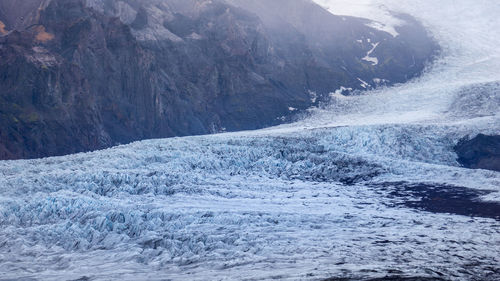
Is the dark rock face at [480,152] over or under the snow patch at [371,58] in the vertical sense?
under

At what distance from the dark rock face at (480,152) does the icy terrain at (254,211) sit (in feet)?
1.49

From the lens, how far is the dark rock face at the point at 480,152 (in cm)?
2142

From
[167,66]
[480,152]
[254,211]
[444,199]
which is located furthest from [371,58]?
[254,211]

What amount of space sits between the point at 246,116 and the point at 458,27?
25.8 metres

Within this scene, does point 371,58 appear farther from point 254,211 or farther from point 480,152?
point 254,211

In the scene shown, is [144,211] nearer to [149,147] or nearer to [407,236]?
[407,236]

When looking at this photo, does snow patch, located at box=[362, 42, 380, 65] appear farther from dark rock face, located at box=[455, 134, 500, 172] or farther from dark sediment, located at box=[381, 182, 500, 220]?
dark sediment, located at box=[381, 182, 500, 220]

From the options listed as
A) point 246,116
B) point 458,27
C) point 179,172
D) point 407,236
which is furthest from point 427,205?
point 458,27

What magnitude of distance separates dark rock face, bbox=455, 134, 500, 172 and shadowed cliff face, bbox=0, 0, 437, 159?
14.5m

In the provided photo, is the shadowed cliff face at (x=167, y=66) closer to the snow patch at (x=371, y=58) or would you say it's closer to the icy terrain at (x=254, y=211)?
the snow patch at (x=371, y=58)

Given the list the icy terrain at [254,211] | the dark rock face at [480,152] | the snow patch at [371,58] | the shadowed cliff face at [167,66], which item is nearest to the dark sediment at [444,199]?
the icy terrain at [254,211]

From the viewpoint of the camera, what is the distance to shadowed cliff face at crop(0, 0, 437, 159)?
23.8 metres

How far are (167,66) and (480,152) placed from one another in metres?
21.2

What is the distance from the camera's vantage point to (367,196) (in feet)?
49.4
